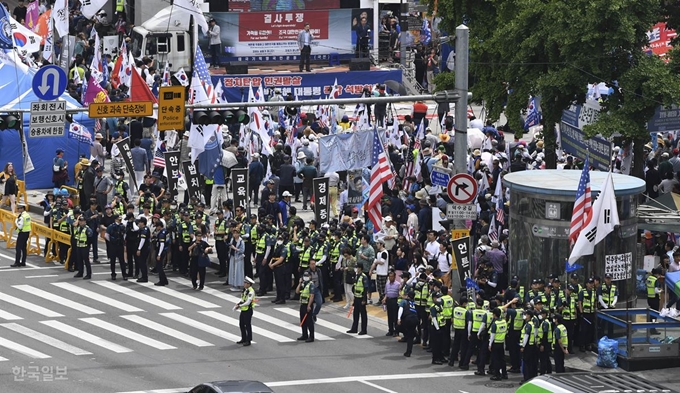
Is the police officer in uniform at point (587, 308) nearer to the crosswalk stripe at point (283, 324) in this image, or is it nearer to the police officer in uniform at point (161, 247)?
the crosswalk stripe at point (283, 324)

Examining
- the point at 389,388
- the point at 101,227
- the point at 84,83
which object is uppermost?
the point at 84,83

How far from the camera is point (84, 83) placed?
2096 inches

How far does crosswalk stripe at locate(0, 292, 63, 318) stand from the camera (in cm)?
3362

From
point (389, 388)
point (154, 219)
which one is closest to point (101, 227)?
point (154, 219)

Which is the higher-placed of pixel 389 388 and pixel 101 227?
pixel 101 227

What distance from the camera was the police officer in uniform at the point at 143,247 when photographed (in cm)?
3603

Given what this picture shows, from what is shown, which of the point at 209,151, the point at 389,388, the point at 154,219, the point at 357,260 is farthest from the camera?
the point at 209,151

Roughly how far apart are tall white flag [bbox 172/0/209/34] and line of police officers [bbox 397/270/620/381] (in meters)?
27.2

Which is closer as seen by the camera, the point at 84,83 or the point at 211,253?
the point at 211,253

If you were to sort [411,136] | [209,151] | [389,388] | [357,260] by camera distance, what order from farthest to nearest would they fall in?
[411,136], [209,151], [357,260], [389,388]

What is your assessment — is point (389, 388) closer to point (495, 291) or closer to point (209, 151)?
point (495, 291)

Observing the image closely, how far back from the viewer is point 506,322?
29.7m

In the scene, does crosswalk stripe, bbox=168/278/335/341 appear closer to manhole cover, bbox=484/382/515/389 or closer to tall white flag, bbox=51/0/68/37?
manhole cover, bbox=484/382/515/389

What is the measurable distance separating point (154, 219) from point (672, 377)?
13360mm
